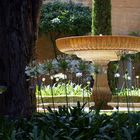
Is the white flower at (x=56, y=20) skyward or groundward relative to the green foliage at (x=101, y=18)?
skyward

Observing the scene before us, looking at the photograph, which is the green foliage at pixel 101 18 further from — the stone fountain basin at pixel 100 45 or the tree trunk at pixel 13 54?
the tree trunk at pixel 13 54

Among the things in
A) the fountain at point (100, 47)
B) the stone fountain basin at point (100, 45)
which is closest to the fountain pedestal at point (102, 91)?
the fountain at point (100, 47)

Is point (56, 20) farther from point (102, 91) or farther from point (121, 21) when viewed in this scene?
point (102, 91)

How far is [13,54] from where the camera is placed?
5598 millimetres

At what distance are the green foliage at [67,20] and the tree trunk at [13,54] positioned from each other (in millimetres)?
17480

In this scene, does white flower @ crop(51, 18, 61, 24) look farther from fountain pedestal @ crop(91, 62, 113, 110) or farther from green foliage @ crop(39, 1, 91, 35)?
fountain pedestal @ crop(91, 62, 113, 110)

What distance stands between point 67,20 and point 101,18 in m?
6.12

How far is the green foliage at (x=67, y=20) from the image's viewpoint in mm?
23125

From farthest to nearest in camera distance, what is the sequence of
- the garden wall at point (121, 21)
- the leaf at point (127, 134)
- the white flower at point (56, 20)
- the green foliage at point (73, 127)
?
1. the garden wall at point (121, 21)
2. the white flower at point (56, 20)
3. the green foliage at point (73, 127)
4. the leaf at point (127, 134)

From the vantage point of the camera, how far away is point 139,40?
11.3 metres

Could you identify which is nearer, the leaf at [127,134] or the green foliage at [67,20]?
the leaf at [127,134]

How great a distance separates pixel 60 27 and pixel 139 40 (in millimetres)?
12135

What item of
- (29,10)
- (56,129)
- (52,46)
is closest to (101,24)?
(52,46)

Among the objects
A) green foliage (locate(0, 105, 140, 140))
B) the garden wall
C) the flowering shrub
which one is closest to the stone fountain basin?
green foliage (locate(0, 105, 140, 140))
